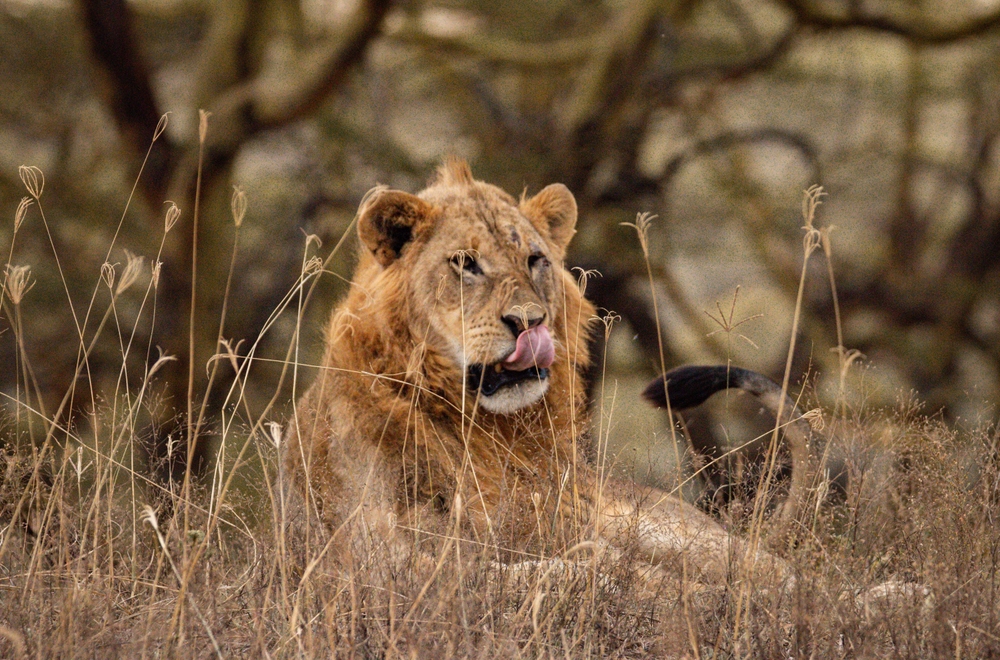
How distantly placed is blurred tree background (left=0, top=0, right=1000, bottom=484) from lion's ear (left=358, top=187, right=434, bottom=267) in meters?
3.40

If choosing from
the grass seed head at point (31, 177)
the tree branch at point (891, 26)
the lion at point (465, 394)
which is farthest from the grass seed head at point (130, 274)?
the tree branch at point (891, 26)

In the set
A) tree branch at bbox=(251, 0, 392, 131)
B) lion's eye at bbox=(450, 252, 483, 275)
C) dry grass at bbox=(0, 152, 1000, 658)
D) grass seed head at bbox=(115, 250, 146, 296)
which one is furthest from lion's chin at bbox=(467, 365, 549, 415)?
tree branch at bbox=(251, 0, 392, 131)

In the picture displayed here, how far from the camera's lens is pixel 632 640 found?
8.74 ft

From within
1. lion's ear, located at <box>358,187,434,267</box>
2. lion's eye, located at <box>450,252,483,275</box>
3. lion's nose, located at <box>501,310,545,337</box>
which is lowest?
lion's nose, located at <box>501,310,545,337</box>

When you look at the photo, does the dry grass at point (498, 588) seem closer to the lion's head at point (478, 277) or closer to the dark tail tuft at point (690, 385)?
the dark tail tuft at point (690, 385)

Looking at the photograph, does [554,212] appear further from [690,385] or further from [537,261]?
[690,385]

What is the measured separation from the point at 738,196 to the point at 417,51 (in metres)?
3.37

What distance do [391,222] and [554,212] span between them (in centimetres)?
62

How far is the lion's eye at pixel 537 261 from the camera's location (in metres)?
3.57

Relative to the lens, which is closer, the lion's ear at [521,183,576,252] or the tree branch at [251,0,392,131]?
the lion's ear at [521,183,576,252]

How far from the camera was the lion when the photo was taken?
10.1 feet

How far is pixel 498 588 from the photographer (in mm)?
2738

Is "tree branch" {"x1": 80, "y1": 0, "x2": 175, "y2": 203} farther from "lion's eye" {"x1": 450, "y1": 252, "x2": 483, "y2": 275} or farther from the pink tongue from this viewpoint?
the pink tongue

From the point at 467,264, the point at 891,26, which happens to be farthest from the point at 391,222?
the point at 891,26
